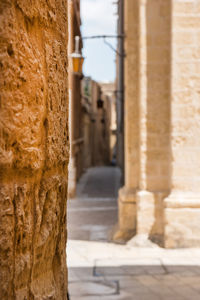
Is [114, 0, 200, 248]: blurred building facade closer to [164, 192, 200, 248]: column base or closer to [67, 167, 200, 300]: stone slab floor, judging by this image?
[164, 192, 200, 248]: column base

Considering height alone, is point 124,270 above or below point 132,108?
below

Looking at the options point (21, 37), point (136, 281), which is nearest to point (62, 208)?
point (21, 37)

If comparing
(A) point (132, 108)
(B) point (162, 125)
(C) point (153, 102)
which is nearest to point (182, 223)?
(B) point (162, 125)

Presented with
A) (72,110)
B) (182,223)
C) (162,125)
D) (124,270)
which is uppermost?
(72,110)

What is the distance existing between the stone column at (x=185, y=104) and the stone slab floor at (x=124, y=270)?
0.82 metres

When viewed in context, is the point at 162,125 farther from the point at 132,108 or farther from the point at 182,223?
the point at 182,223

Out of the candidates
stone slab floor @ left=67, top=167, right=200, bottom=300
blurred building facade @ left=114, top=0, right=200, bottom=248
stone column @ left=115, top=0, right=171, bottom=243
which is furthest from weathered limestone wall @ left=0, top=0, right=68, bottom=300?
stone column @ left=115, top=0, right=171, bottom=243

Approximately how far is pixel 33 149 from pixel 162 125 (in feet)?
18.7

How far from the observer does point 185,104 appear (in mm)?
6602

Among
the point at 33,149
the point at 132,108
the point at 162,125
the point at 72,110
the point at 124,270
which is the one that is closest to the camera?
the point at 33,149

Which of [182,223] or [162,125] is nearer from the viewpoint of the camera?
[182,223]

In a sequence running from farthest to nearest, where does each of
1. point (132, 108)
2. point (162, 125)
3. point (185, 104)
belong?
point (132, 108) → point (162, 125) → point (185, 104)

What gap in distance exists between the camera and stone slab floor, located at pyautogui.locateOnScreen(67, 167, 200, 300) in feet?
15.1

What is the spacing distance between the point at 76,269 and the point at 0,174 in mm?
4548
